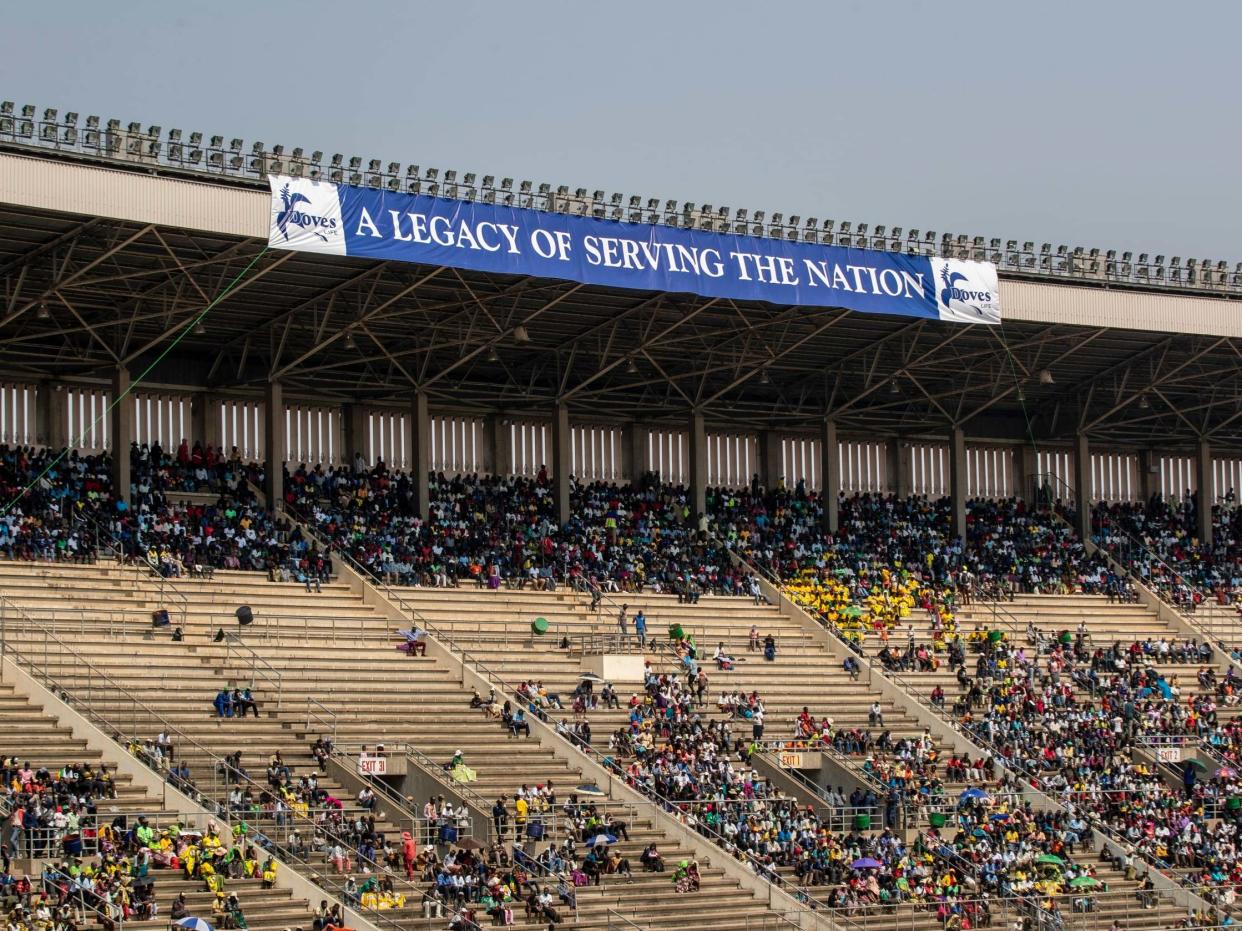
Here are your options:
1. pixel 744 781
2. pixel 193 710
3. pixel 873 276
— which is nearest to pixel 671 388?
pixel 873 276

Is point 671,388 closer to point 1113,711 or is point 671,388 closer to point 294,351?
point 294,351

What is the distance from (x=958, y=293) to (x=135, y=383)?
19.4 m

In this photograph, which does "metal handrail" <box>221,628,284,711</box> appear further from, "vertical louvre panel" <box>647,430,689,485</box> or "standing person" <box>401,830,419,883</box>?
"vertical louvre panel" <box>647,430,689,485</box>

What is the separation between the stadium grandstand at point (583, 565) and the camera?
3784 cm

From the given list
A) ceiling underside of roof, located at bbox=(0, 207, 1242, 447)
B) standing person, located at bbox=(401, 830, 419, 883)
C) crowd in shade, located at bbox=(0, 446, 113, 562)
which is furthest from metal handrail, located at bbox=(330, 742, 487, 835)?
ceiling underside of roof, located at bbox=(0, 207, 1242, 447)

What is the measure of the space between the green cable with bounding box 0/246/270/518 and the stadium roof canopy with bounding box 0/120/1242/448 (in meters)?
0.25

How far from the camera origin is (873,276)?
167ft

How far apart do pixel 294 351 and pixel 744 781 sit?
1731 cm

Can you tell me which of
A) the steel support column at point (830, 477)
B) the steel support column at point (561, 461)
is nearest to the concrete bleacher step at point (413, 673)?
the steel support column at point (561, 461)

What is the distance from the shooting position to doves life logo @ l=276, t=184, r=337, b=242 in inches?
1694

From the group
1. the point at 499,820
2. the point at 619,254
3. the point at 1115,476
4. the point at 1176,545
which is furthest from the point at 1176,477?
the point at 499,820

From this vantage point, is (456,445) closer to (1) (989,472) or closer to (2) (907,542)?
(2) (907,542)

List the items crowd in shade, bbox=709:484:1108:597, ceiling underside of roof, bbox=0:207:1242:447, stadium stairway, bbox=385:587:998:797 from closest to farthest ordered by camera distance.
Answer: ceiling underside of roof, bbox=0:207:1242:447
stadium stairway, bbox=385:587:998:797
crowd in shade, bbox=709:484:1108:597

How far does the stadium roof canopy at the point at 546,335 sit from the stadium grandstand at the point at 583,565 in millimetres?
164
